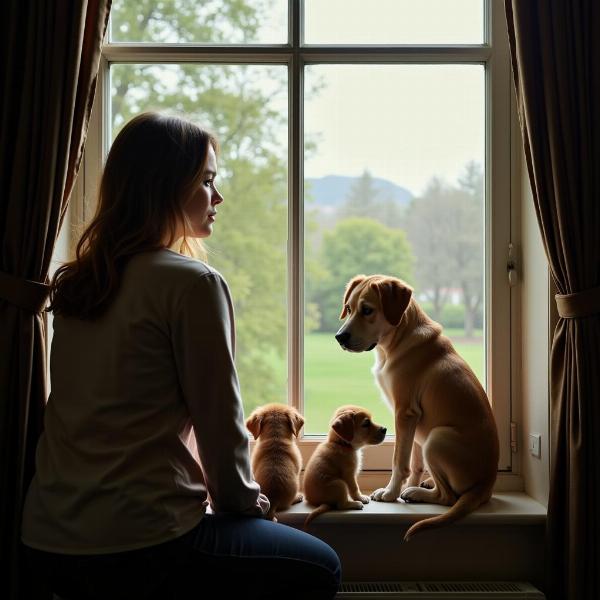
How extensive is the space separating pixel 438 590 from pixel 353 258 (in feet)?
3.60

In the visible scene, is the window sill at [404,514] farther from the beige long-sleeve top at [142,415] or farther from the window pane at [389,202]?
the beige long-sleeve top at [142,415]

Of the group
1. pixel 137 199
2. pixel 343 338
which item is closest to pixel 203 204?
pixel 137 199

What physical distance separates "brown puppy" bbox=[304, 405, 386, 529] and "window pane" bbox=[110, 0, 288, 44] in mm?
1295

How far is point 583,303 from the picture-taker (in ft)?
6.46

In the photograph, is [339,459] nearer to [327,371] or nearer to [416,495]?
[416,495]

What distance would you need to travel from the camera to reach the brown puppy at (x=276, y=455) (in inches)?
77.5

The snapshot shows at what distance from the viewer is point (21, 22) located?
197 cm

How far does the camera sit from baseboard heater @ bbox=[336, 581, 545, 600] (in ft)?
6.64

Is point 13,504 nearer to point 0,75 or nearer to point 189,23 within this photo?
point 0,75

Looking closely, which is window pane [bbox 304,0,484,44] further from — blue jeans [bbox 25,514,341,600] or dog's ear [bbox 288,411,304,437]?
blue jeans [bbox 25,514,341,600]

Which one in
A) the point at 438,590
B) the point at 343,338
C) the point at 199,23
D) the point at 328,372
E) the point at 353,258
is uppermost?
the point at 199,23

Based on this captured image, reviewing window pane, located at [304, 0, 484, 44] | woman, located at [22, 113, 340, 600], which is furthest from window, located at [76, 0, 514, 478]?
woman, located at [22, 113, 340, 600]

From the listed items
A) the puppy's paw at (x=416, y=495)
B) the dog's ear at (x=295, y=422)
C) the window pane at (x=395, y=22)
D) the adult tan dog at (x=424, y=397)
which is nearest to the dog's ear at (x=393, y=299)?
the adult tan dog at (x=424, y=397)

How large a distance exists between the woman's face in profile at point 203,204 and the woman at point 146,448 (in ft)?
0.50
